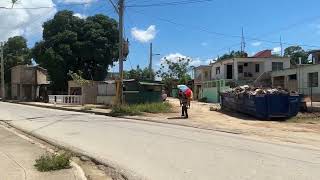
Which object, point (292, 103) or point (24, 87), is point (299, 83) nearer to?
point (292, 103)

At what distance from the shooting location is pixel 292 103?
27.7 metres

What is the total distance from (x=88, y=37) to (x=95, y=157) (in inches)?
2029

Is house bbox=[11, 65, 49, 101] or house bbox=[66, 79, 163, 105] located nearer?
house bbox=[66, 79, 163, 105]

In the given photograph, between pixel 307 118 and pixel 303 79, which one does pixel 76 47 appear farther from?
pixel 307 118

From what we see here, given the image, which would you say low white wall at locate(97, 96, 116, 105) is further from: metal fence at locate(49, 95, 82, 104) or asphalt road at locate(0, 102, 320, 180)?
asphalt road at locate(0, 102, 320, 180)

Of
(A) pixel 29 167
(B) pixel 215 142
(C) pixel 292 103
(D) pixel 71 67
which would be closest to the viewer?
(A) pixel 29 167

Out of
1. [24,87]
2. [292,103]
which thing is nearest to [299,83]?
[292,103]

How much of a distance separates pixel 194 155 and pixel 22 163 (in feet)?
13.7

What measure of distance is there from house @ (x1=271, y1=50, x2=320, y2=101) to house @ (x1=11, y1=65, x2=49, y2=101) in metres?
34.8

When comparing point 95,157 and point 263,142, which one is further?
point 263,142

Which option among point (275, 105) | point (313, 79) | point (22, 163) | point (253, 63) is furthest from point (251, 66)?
point (22, 163)

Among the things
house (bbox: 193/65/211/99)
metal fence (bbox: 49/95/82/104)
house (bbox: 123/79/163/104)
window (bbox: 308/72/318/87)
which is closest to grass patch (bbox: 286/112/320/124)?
house (bbox: 123/79/163/104)

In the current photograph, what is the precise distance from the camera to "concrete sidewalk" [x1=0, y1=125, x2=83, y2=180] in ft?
34.4

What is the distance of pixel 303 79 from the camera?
4988 cm
